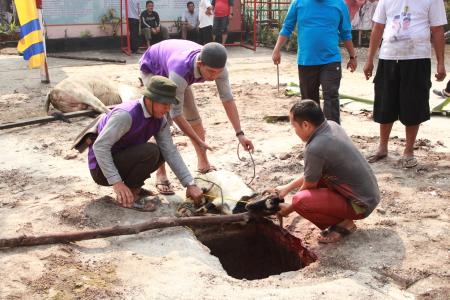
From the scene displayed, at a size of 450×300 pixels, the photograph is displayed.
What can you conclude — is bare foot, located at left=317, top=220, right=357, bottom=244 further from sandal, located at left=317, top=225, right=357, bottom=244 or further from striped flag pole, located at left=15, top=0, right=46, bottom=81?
striped flag pole, located at left=15, top=0, right=46, bottom=81

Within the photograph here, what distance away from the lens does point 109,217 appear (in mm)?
4418

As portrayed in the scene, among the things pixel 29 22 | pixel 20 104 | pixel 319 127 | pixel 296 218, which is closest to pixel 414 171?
pixel 296 218

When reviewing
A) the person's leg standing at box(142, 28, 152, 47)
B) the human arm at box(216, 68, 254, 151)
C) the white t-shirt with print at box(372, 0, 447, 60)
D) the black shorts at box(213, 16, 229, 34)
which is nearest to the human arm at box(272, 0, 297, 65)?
the white t-shirt with print at box(372, 0, 447, 60)

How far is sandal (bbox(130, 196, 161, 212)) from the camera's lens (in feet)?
14.9

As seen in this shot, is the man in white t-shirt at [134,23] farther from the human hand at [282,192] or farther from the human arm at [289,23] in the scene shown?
the human hand at [282,192]

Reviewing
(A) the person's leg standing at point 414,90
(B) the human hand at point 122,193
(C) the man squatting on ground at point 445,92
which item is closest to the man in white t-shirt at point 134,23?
(C) the man squatting on ground at point 445,92

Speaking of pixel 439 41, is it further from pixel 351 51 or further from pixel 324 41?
pixel 324 41

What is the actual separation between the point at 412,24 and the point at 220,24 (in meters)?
10.4

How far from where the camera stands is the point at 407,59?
17.5 feet

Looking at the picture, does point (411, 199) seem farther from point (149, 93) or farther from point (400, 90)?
point (149, 93)

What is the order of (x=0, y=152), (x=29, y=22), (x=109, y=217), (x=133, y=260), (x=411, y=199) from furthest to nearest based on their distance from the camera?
(x=29, y=22) → (x=0, y=152) → (x=411, y=199) → (x=109, y=217) → (x=133, y=260)

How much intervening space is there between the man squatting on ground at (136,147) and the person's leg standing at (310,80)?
6.90 ft

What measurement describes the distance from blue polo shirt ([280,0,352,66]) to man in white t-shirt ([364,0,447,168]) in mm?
421

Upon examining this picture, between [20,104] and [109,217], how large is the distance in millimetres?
4883
